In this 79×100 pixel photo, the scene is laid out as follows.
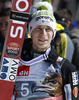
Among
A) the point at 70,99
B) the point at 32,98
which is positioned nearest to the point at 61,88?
the point at 70,99

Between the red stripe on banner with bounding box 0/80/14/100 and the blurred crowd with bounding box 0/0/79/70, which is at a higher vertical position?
the blurred crowd with bounding box 0/0/79/70

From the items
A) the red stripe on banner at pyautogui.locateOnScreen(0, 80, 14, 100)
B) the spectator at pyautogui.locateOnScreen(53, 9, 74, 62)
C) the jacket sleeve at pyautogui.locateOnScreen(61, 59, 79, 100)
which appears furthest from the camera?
the spectator at pyautogui.locateOnScreen(53, 9, 74, 62)

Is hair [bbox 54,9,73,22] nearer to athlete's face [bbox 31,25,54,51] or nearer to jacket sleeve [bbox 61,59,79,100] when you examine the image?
athlete's face [bbox 31,25,54,51]

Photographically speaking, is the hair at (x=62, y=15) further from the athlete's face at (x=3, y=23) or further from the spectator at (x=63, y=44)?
the athlete's face at (x=3, y=23)

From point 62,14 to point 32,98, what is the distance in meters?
2.09

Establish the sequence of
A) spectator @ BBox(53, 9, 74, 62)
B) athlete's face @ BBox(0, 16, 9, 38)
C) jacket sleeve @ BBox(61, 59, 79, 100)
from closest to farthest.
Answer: jacket sleeve @ BBox(61, 59, 79, 100) < spectator @ BBox(53, 9, 74, 62) < athlete's face @ BBox(0, 16, 9, 38)

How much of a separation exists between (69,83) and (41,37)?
46cm

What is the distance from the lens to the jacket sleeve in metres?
2.25

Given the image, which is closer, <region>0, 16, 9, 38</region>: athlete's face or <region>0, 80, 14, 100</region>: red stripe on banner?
<region>0, 80, 14, 100</region>: red stripe on banner

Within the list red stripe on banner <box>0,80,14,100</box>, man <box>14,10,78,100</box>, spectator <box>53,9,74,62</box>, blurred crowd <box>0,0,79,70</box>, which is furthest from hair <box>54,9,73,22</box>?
red stripe on banner <box>0,80,14,100</box>

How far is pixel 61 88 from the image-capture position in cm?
227

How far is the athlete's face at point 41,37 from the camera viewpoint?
230 centimetres

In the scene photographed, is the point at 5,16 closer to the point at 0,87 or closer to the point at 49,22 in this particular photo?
the point at 49,22

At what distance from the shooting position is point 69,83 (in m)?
2.25
